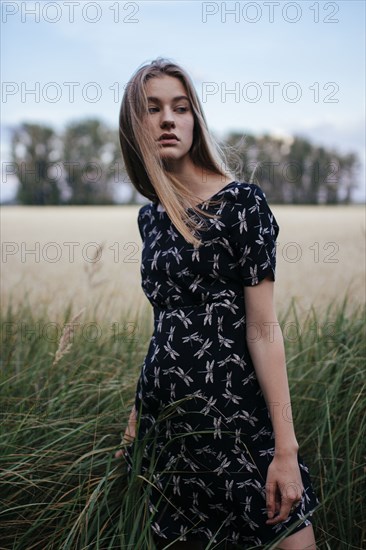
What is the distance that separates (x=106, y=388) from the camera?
5.58 feet

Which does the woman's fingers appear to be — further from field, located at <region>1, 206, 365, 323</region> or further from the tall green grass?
field, located at <region>1, 206, 365, 323</region>

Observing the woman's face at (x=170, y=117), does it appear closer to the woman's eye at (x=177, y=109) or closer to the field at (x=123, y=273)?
the woman's eye at (x=177, y=109)

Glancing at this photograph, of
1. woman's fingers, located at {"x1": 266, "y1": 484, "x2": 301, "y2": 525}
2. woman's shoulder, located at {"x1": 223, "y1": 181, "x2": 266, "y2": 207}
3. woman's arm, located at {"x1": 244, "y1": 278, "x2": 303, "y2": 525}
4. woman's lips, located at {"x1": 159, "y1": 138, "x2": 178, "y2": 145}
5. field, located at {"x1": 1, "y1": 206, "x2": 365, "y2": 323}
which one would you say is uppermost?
woman's lips, located at {"x1": 159, "y1": 138, "x2": 178, "y2": 145}

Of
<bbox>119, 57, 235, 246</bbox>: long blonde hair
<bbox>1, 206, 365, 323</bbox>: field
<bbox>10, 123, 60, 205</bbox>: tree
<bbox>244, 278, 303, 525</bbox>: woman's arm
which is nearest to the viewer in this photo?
<bbox>244, 278, 303, 525</bbox>: woman's arm

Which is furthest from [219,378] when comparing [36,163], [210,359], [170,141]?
[36,163]

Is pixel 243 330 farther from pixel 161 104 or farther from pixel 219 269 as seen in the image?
pixel 161 104

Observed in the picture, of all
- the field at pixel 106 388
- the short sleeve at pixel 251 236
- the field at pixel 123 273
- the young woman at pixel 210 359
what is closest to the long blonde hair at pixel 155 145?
the young woman at pixel 210 359

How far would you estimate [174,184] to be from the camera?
1.37m

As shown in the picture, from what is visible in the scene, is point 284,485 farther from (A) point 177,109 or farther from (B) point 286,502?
(A) point 177,109

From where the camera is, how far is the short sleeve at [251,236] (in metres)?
1.22

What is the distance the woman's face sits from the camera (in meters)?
1.36

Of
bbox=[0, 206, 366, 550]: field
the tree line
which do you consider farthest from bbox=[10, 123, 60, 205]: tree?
bbox=[0, 206, 366, 550]: field

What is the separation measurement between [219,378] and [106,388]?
0.54m

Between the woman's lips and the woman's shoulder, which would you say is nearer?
the woman's shoulder
